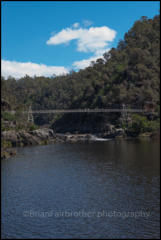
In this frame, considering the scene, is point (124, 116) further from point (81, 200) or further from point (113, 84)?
point (81, 200)

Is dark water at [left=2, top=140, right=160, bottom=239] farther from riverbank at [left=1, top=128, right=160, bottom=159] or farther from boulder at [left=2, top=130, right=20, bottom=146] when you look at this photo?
boulder at [left=2, top=130, right=20, bottom=146]

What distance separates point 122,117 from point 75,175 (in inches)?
2420

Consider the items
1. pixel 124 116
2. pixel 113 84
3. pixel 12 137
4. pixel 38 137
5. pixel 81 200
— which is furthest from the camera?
pixel 113 84

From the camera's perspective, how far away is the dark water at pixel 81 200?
21172mm

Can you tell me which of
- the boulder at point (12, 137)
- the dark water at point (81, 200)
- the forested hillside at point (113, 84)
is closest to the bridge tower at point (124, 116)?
the forested hillside at point (113, 84)

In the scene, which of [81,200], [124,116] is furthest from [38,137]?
[81,200]

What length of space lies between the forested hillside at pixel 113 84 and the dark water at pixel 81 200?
2256 inches

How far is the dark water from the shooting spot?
21.2 meters

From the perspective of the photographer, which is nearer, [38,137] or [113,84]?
[38,137]

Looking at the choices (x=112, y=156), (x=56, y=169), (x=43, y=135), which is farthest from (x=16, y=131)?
(x=56, y=169)

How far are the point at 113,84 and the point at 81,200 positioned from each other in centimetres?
8493

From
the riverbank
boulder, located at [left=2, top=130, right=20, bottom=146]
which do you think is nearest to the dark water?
the riverbank

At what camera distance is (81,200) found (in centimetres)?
2709

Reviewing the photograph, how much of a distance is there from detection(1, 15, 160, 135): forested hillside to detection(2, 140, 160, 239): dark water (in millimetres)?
57302
